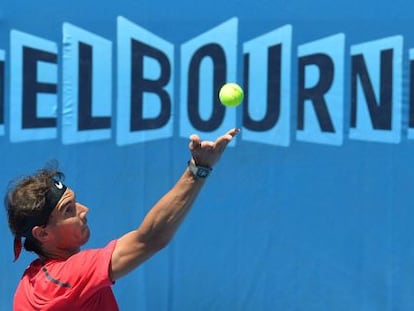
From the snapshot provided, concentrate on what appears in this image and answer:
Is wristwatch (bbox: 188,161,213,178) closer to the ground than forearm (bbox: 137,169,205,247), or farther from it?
farther from it

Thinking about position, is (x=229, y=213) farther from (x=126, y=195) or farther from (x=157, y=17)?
(x=157, y=17)

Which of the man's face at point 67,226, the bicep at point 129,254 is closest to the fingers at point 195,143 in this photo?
the bicep at point 129,254

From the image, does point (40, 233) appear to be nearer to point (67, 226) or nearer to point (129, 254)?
point (67, 226)

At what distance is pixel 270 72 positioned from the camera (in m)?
3.46

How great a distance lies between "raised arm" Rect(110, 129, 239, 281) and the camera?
5.27 ft

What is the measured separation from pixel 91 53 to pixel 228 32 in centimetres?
67

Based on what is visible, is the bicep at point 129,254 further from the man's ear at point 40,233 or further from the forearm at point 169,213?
the man's ear at point 40,233

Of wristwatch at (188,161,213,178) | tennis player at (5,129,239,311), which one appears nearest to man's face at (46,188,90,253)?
tennis player at (5,129,239,311)

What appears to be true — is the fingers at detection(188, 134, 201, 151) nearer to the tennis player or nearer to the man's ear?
the tennis player

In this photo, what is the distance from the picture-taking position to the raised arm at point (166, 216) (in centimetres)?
161

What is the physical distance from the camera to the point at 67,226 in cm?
177

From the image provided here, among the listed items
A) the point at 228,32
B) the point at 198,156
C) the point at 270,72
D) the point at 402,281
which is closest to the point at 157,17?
the point at 228,32

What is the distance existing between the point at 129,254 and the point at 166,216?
0.13m

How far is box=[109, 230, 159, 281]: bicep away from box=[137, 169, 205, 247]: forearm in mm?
13
